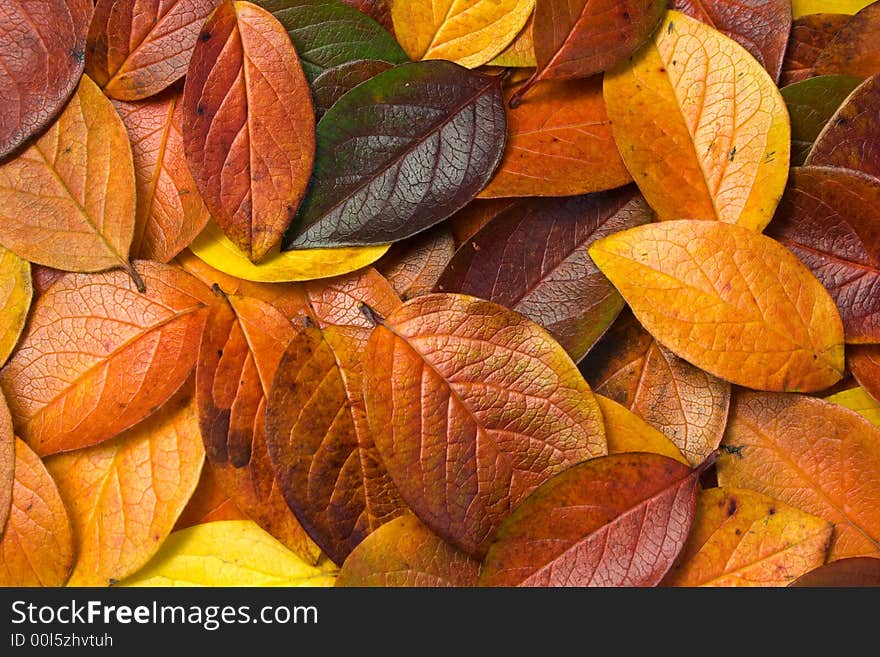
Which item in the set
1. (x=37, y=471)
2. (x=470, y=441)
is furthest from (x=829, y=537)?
(x=37, y=471)

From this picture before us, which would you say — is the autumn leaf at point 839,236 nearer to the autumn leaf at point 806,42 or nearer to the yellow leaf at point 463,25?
the autumn leaf at point 806,42

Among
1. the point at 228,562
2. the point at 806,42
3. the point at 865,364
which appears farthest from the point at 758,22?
the point at 228,562

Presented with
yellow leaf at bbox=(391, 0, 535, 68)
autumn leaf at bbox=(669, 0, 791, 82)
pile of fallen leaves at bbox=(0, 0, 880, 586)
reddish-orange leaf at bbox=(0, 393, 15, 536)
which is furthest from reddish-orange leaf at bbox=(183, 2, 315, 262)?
autumn leaf at bbox=(669, 0, 791, 82)

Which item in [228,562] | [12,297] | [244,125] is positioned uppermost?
[244,125]

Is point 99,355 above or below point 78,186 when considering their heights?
below

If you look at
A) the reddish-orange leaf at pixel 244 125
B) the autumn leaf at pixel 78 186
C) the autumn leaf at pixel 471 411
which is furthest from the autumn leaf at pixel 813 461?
the autumn leaf at pixel 78 186

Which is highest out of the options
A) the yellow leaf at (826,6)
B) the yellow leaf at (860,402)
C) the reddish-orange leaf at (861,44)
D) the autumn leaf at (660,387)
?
the yellow leaf at (826,6)

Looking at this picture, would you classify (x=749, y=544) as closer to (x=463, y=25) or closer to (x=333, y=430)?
(x=333, y=430)

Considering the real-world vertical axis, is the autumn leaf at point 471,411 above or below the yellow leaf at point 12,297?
below
